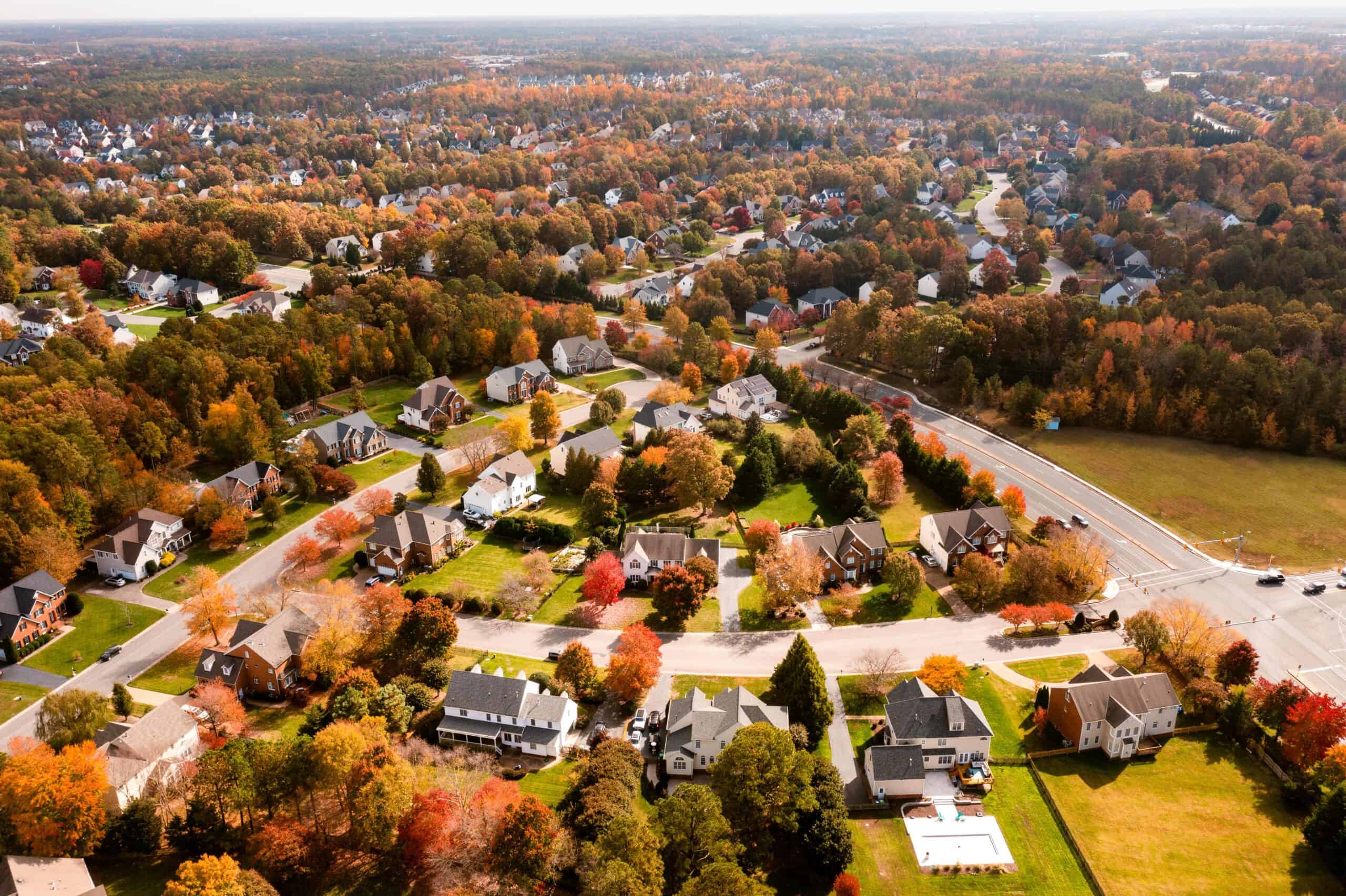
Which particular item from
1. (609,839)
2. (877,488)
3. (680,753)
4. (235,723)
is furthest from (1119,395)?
(235,723)

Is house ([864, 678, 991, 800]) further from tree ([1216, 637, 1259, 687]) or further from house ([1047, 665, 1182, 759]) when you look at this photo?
tree ([1216, 637, 1259, 687])

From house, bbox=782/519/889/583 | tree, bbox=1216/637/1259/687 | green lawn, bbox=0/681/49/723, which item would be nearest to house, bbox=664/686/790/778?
house, bbox=782/519/889/583

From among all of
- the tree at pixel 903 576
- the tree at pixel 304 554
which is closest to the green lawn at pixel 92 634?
the tree at pixel 304 554

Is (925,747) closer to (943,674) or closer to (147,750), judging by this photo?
(943,674)

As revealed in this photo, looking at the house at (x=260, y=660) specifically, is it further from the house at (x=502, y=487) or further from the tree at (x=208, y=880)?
the house at (x=502, y=487)

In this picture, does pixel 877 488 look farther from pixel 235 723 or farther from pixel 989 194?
pixel 989 194

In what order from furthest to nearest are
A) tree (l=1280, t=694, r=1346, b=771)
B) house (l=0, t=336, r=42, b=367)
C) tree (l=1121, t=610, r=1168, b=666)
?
house (l=0, t=336, r=42, b=367), tree (l=1121, t=610, r=1168, b=666), tree (l=1280, t=694, r=1346, b=771)
